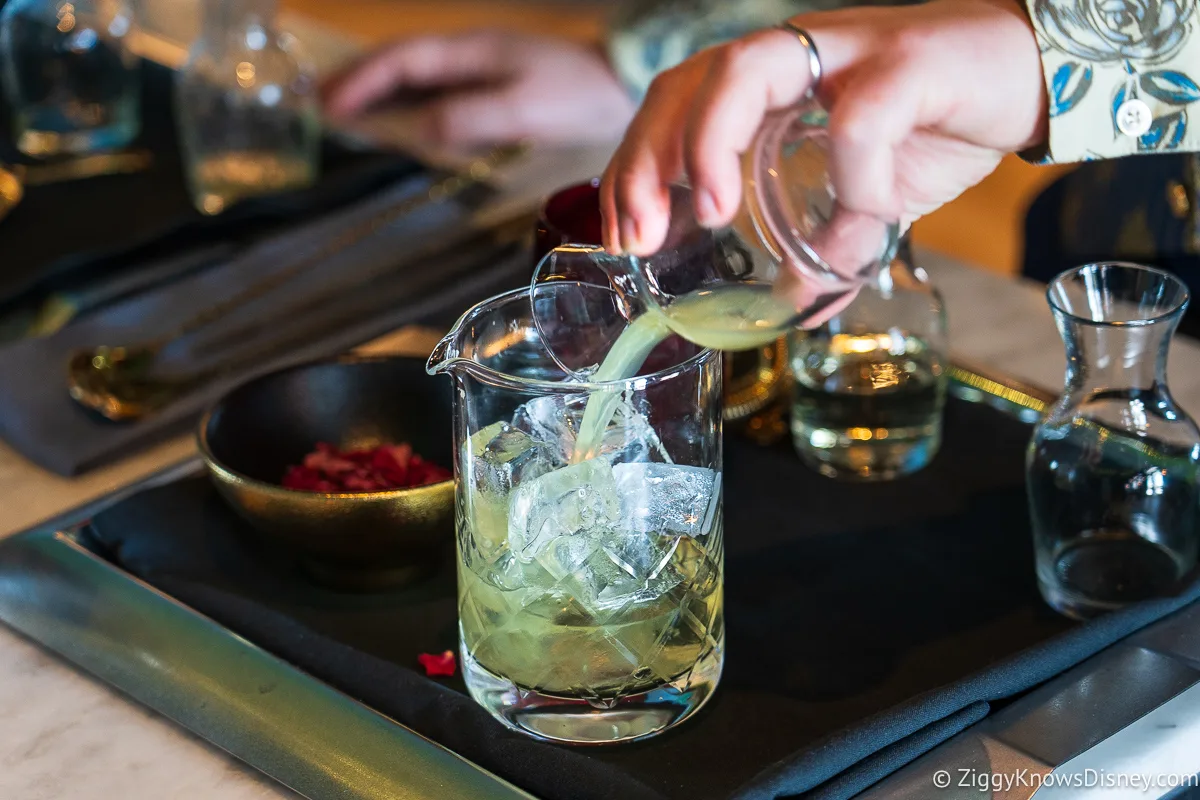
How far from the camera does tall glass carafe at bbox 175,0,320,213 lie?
3.90ft

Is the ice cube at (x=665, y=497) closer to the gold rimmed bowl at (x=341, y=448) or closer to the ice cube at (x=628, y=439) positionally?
the ice cube at (x=628, y=439)

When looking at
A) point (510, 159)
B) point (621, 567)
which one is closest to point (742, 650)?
point (621, 567)

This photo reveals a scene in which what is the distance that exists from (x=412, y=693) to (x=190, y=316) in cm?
47

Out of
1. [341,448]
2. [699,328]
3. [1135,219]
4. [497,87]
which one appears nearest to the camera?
[699,328]

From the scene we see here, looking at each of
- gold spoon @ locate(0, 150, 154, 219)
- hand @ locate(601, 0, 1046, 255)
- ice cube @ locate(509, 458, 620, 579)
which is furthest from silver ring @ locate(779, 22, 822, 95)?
gold spoon @ locate(0, 150, 154, 219)

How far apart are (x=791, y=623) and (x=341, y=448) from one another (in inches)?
10.3

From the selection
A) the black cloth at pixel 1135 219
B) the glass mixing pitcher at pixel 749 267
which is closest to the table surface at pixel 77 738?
the glass mixing pitcher at pixel 749 267

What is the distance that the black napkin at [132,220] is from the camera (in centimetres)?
107

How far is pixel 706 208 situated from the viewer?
59 cm

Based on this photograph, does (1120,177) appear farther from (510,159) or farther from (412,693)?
(412,693)

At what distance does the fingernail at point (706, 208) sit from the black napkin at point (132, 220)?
600mm

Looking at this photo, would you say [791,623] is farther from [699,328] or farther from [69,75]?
[69,75]

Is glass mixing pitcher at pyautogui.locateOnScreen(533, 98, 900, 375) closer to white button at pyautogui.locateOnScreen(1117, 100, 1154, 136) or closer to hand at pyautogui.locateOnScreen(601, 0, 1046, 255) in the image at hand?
hand at pyautogui.locateOnScreen(601, 0, 1046, 255)

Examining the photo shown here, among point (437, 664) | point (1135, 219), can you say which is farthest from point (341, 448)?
point (1135, 219)
